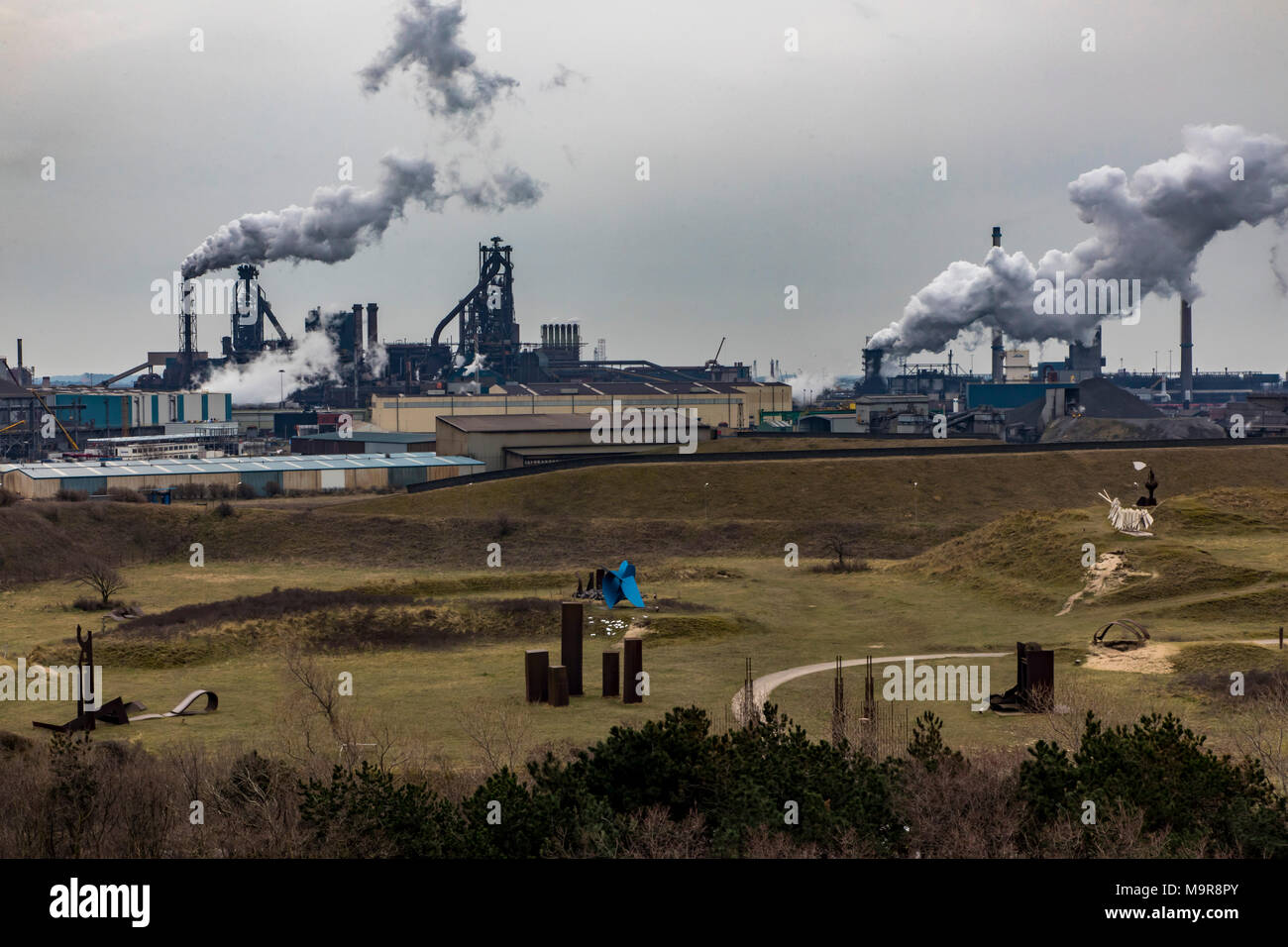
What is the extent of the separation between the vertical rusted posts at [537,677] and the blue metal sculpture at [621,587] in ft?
42.8

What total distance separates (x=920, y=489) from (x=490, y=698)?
172 ft

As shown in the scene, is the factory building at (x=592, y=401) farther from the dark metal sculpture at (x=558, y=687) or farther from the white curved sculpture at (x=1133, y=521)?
the dark metal sculpture at (x=558, y=687)

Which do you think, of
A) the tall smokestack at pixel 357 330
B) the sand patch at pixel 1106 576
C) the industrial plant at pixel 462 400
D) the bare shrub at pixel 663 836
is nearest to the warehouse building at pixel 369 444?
the industrial plant at pixel 462 400

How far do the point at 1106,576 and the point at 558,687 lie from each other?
82.5ft

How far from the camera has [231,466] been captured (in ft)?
330

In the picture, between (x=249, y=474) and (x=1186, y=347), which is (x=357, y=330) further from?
(x=1186, y=347)

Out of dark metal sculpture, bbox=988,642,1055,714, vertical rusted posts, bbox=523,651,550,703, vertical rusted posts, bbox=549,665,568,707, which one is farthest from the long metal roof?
dark metal sculpture, bbox=988,642,1055,714

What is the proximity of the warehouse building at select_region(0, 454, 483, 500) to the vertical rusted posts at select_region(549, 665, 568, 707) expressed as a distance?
6275cm

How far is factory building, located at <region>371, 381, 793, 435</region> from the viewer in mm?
142750

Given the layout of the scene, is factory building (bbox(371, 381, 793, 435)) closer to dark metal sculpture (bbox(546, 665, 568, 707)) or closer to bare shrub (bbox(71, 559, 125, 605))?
bare shrub (bbox(71, 559, 125, 605))

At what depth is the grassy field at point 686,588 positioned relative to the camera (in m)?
36.5

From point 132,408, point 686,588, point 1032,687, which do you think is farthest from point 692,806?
point 132,408
